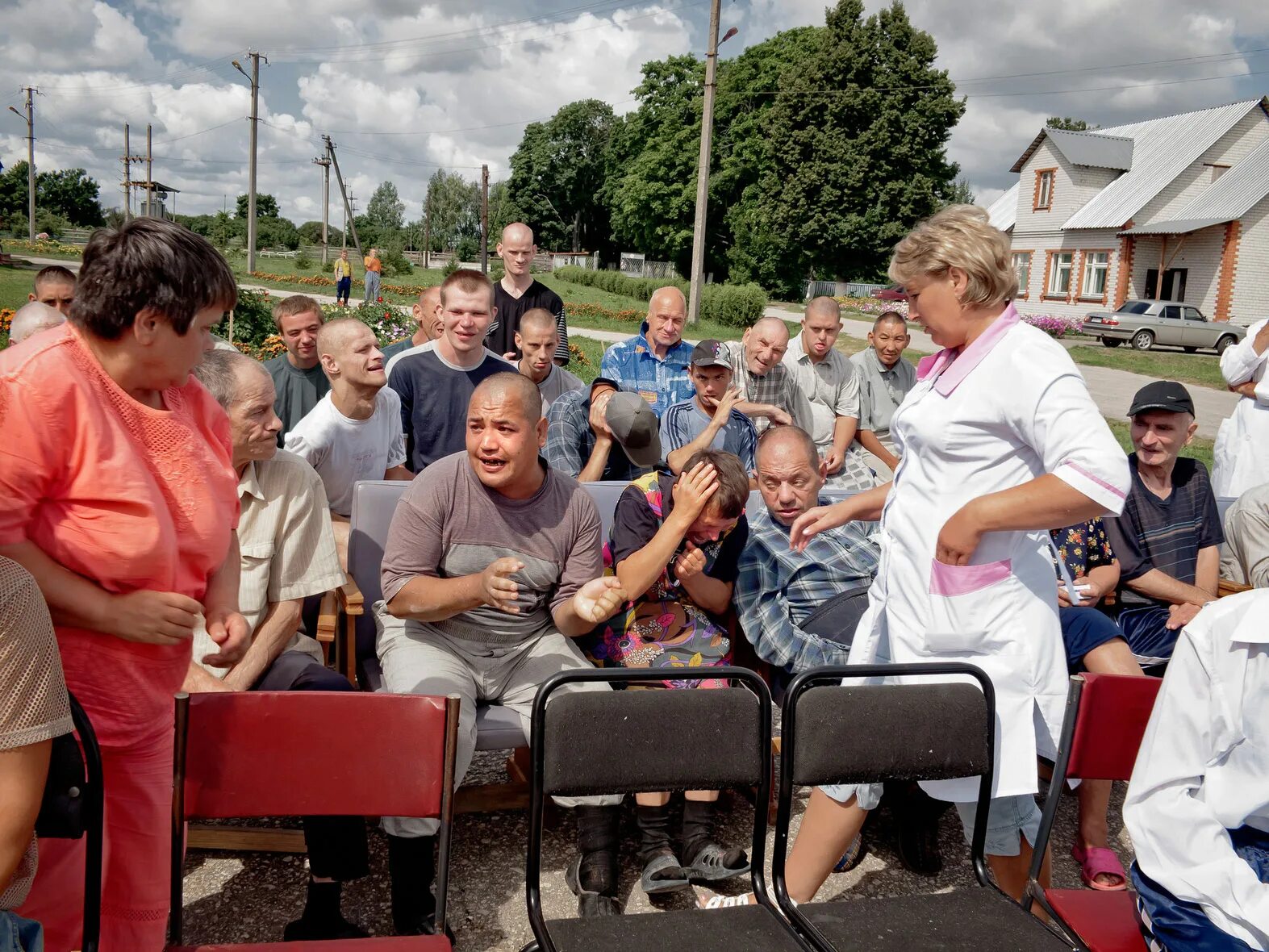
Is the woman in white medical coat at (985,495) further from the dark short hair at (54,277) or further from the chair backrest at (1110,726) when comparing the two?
the dark short hair at (54,277)

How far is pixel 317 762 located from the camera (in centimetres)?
216

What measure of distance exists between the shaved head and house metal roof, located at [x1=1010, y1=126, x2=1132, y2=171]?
1616 inches

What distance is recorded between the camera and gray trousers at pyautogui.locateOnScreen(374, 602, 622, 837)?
315cm

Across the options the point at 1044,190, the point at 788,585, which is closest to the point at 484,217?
the point at 1044,190

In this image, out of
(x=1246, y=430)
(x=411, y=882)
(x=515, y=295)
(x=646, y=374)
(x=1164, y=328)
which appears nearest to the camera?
(x=411, y=882)

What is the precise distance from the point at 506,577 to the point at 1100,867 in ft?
7.42

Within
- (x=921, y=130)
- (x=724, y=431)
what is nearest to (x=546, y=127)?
(x=921, y=130)

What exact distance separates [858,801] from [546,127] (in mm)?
77638

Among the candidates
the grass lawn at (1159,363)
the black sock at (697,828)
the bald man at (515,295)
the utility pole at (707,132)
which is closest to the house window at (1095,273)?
the grass lawn at (1159,363)

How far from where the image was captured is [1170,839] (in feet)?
6.31

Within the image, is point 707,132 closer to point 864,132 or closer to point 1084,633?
point 1084,633

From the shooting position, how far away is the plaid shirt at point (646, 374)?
564cm

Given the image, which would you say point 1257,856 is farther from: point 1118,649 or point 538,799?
point 1118,649

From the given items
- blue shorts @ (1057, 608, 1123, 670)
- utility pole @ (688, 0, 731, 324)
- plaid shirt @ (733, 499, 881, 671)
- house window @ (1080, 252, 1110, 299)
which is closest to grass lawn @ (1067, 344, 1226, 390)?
utility pole @ (688, 0, 731, 324)
